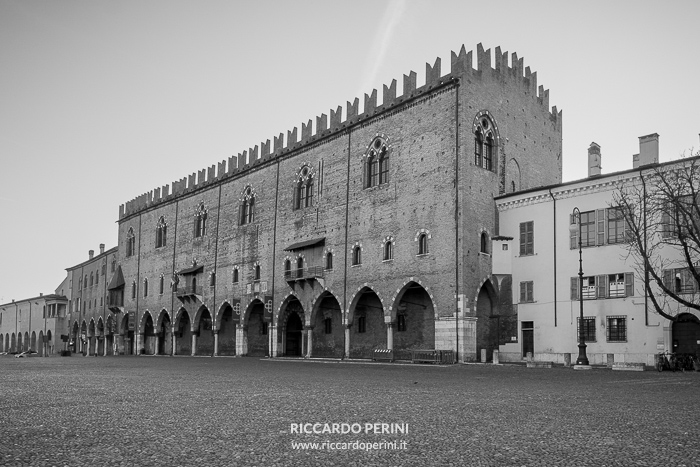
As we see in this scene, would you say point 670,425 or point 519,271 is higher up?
point 519,271

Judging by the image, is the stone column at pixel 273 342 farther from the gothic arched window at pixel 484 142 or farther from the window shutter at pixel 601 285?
the window shutter at pixel 601 285

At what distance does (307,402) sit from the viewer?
10.9 m

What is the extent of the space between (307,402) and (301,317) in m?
31.8

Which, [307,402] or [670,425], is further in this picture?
[307,402]

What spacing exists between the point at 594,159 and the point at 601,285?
8.30 metres

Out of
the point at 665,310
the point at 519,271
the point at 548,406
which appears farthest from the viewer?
the point at 519,271

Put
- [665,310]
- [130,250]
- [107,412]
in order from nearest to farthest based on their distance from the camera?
[107,412] < [665,310] < [130,250]

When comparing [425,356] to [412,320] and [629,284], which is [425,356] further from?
[629,284]

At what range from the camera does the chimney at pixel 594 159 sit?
112 ft

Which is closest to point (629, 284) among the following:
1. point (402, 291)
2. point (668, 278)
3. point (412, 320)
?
point (668, 278)

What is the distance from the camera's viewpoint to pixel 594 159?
3434cm

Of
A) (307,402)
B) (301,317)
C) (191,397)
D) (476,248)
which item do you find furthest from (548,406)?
(301,317)

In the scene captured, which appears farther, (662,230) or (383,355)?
(383,355)

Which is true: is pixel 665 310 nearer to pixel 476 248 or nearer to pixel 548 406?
pixel 476 248
